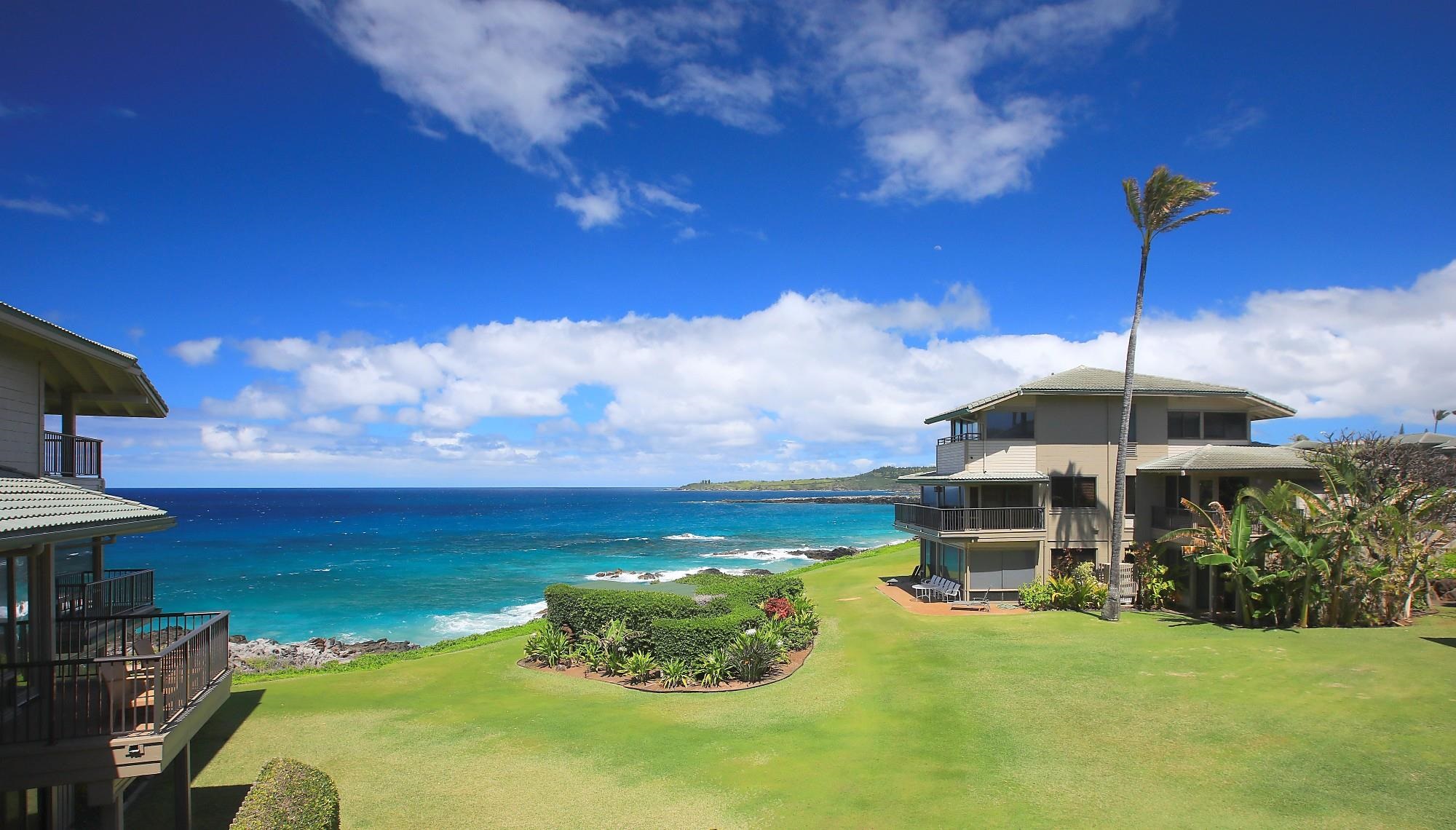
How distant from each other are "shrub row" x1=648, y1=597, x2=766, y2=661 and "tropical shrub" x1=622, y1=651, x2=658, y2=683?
29 centimetres

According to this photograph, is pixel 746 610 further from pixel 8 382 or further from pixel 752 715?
pixel 8 382

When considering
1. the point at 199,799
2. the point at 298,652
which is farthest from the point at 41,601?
the point at 298,652

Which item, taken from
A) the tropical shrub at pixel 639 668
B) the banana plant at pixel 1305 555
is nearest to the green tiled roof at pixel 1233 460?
the banana plant at pixel 1305 555

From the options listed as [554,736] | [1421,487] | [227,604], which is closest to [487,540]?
[227,604]

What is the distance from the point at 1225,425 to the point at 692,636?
22.1m

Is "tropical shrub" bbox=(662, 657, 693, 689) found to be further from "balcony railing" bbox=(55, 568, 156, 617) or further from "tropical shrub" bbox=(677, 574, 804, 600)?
"balcony railing" bbox=(55, 568, 156, 617)

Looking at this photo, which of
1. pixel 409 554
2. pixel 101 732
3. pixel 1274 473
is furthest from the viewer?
pixel 409 554

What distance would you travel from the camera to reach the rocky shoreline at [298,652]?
27.2 metres

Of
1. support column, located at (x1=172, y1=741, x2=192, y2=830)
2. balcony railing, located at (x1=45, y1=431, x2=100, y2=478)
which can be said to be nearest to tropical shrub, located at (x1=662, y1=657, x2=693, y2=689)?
support column, located at (x1=172, y1=741, x2=192, y2=830)

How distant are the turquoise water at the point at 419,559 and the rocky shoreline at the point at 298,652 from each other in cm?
216

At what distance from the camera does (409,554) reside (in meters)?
69.5

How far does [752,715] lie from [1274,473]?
1995cm

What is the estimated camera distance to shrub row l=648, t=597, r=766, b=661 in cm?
1861

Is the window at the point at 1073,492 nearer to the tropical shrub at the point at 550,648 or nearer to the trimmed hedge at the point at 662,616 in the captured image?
the trimmed hedge at the point at 662,616
